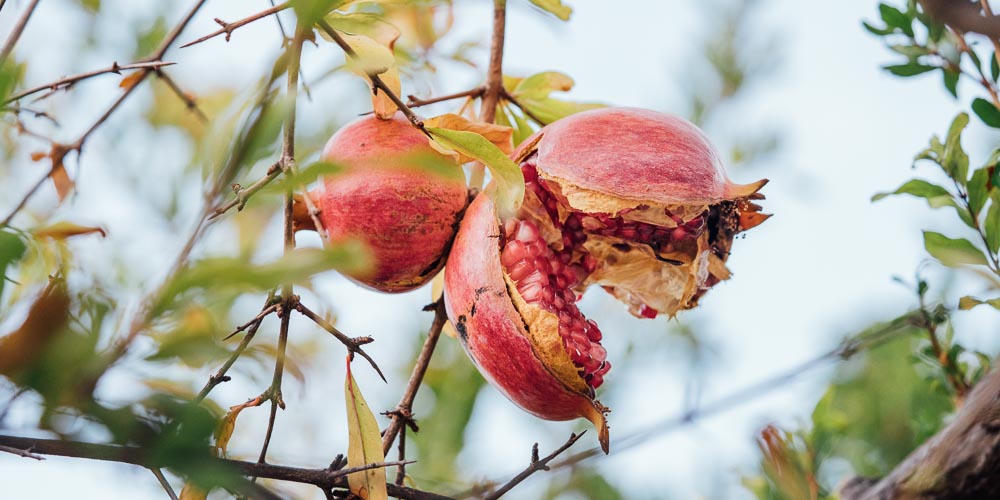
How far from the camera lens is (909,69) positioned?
3.23ft

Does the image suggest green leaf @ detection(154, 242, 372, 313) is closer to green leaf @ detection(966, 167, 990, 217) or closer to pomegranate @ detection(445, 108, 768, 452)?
pomegranate @ detection(445, 108, 768, 452)

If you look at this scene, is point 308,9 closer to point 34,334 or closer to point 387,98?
point 34,334

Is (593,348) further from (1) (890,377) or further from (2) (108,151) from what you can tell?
(1) (890,377)

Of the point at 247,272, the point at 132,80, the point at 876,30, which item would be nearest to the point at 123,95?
the point at 132,80

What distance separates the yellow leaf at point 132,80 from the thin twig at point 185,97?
0.06ft

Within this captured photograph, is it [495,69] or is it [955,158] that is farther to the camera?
[495,69]

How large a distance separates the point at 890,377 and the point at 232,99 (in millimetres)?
1822

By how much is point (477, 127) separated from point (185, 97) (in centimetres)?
32

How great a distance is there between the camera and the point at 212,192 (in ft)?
1.24

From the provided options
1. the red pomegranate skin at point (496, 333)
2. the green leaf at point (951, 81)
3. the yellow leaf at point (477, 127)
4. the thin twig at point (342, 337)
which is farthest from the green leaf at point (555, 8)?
the thin twig at point (342, 337)

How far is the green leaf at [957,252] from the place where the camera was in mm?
890

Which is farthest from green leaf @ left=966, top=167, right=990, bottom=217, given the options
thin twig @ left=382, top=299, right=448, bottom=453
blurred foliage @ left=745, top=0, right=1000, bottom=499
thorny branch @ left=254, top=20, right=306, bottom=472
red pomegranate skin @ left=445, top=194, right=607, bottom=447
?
thorny branch @ left=254, top=20, right=306, bottom=472

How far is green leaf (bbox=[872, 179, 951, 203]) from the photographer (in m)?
0.94

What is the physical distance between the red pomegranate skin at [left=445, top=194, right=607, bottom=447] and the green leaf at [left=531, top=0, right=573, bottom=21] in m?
0.32
